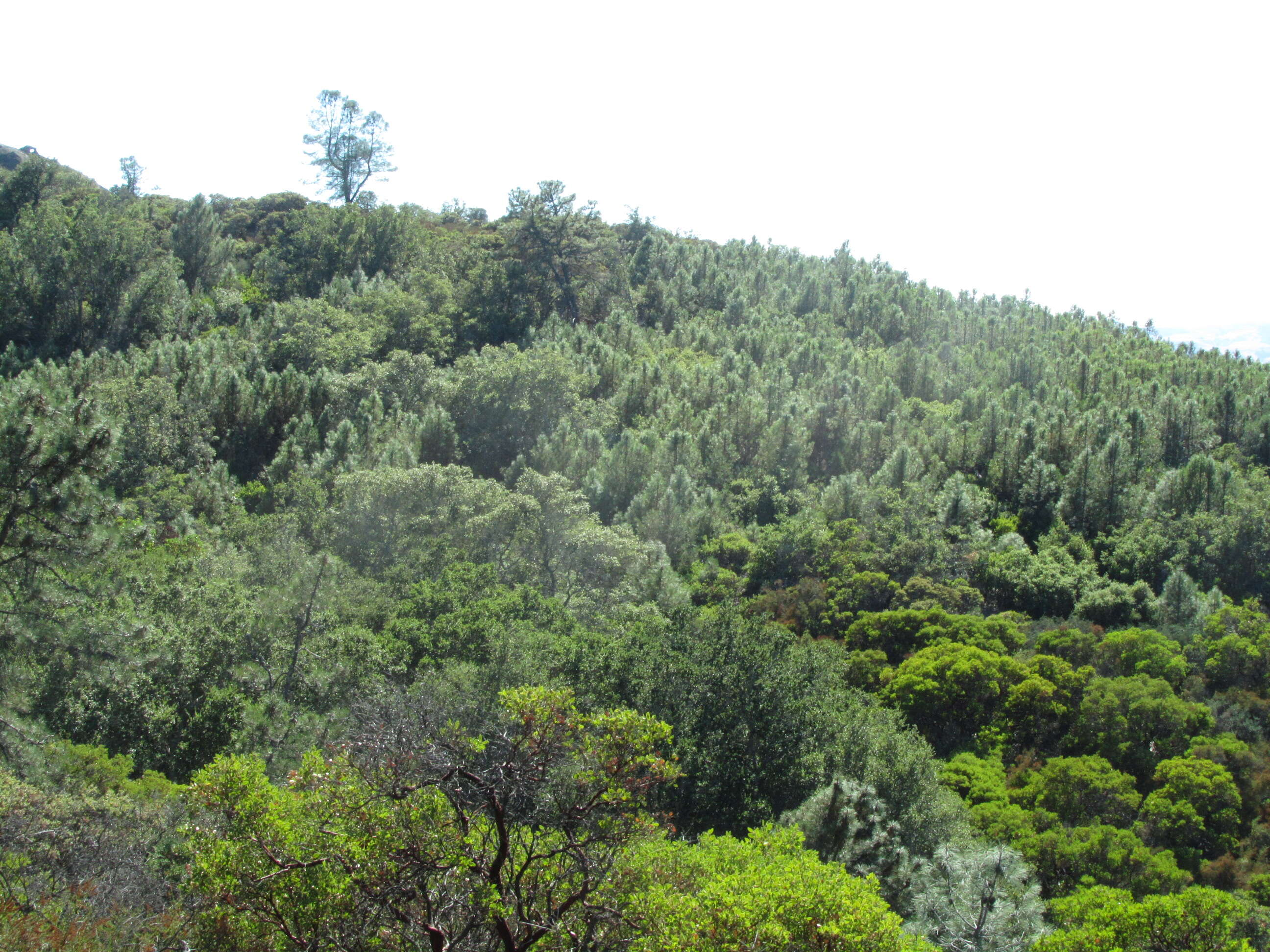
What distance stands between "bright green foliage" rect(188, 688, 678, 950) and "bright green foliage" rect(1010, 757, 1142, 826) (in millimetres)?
18710

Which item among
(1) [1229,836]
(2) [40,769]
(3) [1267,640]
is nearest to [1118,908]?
(1) [1229,836]

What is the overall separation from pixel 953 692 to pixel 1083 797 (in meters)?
5.08

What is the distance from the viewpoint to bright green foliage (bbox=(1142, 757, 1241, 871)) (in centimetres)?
2370

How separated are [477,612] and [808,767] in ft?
30.8

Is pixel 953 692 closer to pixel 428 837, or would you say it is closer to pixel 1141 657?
pixel 1141 657

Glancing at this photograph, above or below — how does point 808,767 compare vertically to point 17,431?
below

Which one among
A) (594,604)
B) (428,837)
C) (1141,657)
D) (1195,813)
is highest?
(1141,657)

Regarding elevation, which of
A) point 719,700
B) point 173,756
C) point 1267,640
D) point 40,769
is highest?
point 1267,640

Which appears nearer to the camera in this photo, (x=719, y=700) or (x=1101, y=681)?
(x=719, y=700)

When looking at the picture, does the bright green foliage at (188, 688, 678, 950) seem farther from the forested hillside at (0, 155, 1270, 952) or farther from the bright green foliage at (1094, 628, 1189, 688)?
the bright green foliage at (1094, 628, 1189, 688)

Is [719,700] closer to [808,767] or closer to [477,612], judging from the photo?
[808,767]

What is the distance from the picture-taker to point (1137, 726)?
2761 cm

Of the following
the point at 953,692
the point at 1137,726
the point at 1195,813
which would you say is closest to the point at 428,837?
the point at 1195,813

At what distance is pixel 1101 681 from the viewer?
28969 millimetres
